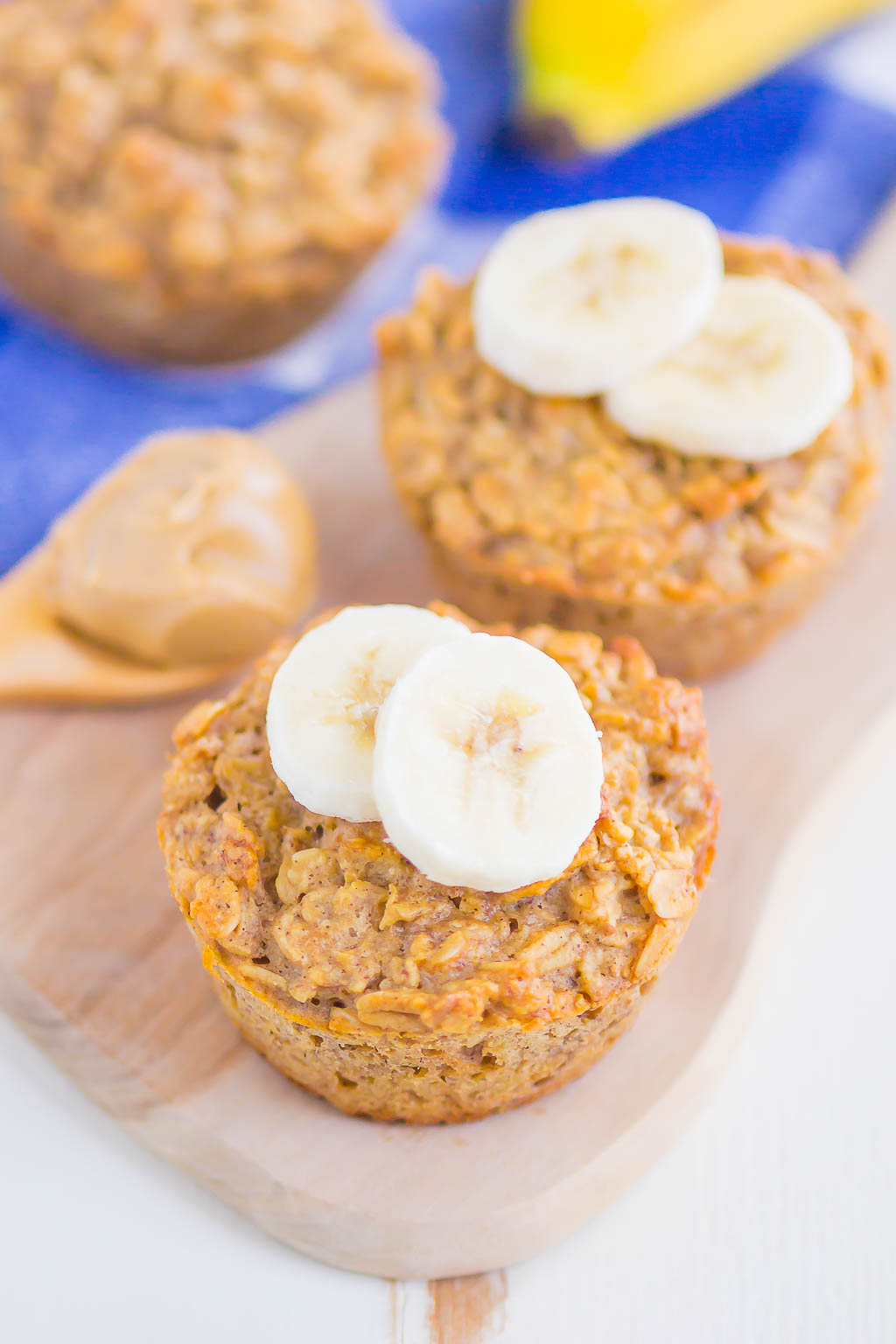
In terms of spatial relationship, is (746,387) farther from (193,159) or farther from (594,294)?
(193,159)

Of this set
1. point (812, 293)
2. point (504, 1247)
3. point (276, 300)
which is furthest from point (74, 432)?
point (504, 1247)

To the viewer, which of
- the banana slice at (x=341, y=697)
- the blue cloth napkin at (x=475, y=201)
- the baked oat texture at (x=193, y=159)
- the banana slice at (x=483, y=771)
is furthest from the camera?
the blue cloth napkin at (x=475, y=201)

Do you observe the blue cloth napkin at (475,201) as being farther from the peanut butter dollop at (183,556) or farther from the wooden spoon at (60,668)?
the peanut butter dollop at (183,556)

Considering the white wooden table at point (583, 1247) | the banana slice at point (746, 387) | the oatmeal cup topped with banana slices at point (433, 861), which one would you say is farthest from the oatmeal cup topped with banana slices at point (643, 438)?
the white wooden table at point (583, 1247)

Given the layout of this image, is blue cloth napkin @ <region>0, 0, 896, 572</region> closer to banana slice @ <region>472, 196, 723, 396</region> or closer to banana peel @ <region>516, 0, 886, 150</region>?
banana peel @ <region>516, 0, 886, 150</region>

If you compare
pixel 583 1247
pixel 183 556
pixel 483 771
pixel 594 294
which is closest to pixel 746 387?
pixel 594 294

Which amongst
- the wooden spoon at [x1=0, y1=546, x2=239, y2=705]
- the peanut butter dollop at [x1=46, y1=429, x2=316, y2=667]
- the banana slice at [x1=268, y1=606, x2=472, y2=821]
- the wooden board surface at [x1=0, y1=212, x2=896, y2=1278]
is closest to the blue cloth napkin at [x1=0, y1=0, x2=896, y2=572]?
the wooden spoon at [x1=0, y1=546, x2=239, y2=705]

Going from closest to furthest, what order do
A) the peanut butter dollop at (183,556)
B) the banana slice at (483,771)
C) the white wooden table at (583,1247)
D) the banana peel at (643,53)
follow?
the banana slice at (483,771), the white wooden table at (583,1247), the peanut butter dollop at (183,556), the banana peel at (643,53)
